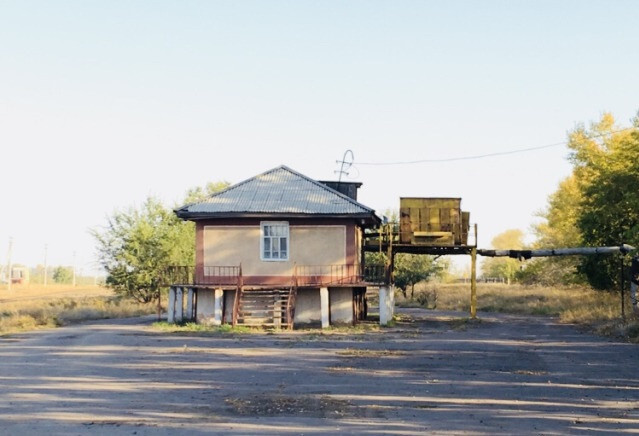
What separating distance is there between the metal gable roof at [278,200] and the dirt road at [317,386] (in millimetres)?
8138

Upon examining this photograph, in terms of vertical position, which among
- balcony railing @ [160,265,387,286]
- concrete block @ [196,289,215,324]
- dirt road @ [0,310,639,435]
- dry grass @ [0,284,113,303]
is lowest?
dry grass @ [0,284,113,303]

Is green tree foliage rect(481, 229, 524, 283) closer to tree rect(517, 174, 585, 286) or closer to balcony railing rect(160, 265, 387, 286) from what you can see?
tree rect(517, 174, 585, 286)

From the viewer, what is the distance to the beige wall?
30.7 meters

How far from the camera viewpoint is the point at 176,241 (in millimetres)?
44844

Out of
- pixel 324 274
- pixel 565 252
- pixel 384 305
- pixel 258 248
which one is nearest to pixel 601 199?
pixel 565 252

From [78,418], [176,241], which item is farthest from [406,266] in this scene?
[78,418]

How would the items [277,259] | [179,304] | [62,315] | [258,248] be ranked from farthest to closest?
[62,315]
[179,304]
[258,248]
[277,259]

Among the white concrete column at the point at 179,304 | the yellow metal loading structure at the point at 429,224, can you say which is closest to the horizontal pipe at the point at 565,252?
the yellow metal loading structure at the point at 429,224

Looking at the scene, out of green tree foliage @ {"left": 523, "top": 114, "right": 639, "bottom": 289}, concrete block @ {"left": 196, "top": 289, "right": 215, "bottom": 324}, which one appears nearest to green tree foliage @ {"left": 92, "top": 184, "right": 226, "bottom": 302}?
concrete block @ {"left": 196, "top": 289, "right": 215, "bottom": 324}

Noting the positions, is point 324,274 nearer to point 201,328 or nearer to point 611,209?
point 201,328

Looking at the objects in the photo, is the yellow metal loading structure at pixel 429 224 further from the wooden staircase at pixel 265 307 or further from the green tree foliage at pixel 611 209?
the green tree foliage at pixel 611 209

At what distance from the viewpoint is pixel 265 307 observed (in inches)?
1206

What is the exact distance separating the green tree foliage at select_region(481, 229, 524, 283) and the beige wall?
70507mm

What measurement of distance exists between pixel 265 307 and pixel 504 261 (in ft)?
278
